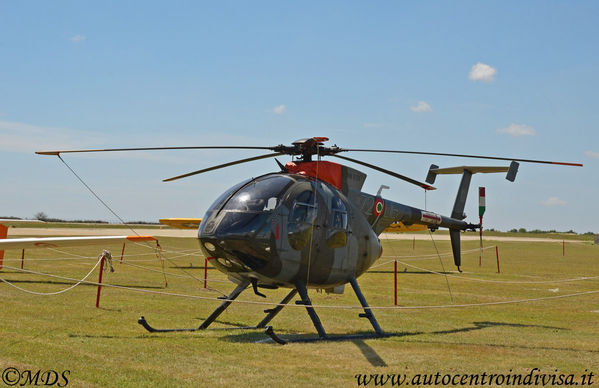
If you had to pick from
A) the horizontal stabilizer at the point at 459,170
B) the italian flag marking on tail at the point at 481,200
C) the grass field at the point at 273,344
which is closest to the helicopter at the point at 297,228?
the grass field at the point at 273,344

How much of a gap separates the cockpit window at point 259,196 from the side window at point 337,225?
4.11ft

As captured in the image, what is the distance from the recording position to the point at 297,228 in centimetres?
1186

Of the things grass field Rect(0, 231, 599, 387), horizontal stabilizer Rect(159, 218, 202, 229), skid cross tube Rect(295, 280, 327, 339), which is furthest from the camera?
horizontal stabilizer Rect(159, 218, 202, 229)

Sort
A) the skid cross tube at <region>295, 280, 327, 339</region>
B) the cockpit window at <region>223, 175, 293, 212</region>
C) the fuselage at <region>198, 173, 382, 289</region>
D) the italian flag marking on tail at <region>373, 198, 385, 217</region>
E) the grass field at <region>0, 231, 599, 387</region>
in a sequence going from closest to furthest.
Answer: the grass field at <region>0, 231, 599, 387</region>
the fuselage at <region>198, 173, 382, 289</region>
the cockpit window at <region>223, 175, 293, 212</region>
the skid cross tube at <region>295, 280, 327, 339</region>
the italian flag marking on tail at <region>373, 198, 385, 217</region>

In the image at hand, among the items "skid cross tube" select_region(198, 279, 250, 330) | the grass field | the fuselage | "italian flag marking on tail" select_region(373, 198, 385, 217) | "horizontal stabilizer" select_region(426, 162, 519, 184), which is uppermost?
"horizontal stabilizer" select_region(426, 162, 519, 184)

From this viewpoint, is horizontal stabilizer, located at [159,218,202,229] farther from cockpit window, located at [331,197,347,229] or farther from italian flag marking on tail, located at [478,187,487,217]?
cockpit window, located at [331,197,347,229]

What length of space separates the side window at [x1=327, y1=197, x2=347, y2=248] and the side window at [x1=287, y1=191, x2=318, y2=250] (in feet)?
→ 2.01

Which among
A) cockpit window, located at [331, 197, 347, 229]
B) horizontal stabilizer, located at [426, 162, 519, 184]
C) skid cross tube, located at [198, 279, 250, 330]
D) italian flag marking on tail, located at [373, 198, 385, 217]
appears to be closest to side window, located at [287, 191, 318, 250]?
cockpit window, located at [331, 197, 347, 229]

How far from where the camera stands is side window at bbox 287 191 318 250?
38.7ft

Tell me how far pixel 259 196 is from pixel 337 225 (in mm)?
2032

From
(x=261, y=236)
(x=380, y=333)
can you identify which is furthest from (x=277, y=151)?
(x=380, y=333)

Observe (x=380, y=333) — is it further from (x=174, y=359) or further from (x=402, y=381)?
(x=174, y=359)

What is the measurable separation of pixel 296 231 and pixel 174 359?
3.45 metres

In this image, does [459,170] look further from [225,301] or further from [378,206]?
[225,301]
